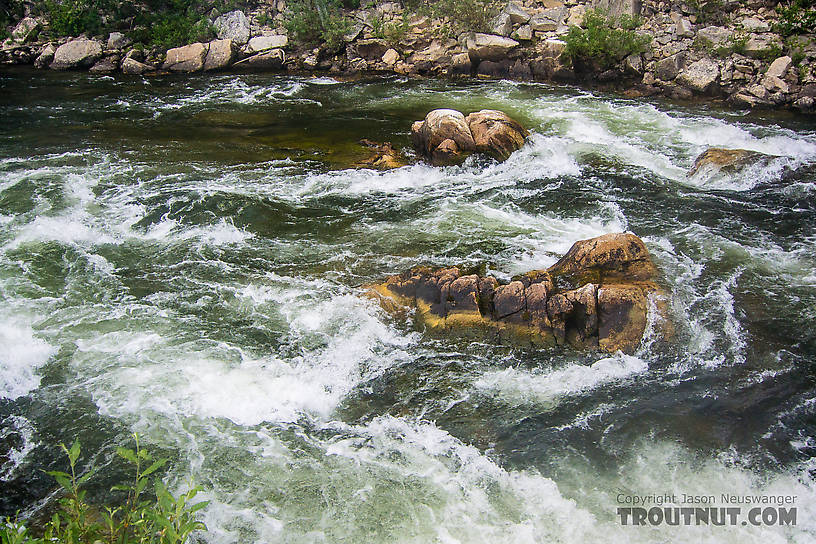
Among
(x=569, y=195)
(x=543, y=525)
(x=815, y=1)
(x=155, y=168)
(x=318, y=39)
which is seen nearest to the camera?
(x=543, y=525)

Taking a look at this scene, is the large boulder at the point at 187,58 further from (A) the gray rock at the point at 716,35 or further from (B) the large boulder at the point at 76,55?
(A) the gray rock at the point at 716,35

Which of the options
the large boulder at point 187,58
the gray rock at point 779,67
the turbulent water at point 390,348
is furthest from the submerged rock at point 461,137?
the large boulder at point 187,58

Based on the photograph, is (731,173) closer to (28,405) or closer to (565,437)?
(565,437)

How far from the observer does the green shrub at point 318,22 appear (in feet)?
70.7

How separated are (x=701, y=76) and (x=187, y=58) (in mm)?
17304

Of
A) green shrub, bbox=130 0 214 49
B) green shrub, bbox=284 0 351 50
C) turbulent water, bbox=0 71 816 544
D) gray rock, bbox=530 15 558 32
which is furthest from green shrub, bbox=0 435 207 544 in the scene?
green shrub, bbox=130 0 214 49

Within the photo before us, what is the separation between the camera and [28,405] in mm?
6320

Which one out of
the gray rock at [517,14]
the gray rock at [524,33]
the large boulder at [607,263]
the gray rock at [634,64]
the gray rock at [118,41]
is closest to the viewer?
the large boulder at [607,263]

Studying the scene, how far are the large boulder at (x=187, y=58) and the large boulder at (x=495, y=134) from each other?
43.9 ft

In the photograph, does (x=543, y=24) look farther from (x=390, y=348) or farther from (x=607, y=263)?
(x=390, y=348)

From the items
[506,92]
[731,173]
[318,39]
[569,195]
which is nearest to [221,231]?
[569,195]

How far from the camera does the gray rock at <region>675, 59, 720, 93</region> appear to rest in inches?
604

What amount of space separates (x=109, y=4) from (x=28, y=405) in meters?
23.0

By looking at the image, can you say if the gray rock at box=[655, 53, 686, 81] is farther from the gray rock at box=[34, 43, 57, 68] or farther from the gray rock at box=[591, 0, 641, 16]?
the gray rock at box=[34, 43, 57, 68]
